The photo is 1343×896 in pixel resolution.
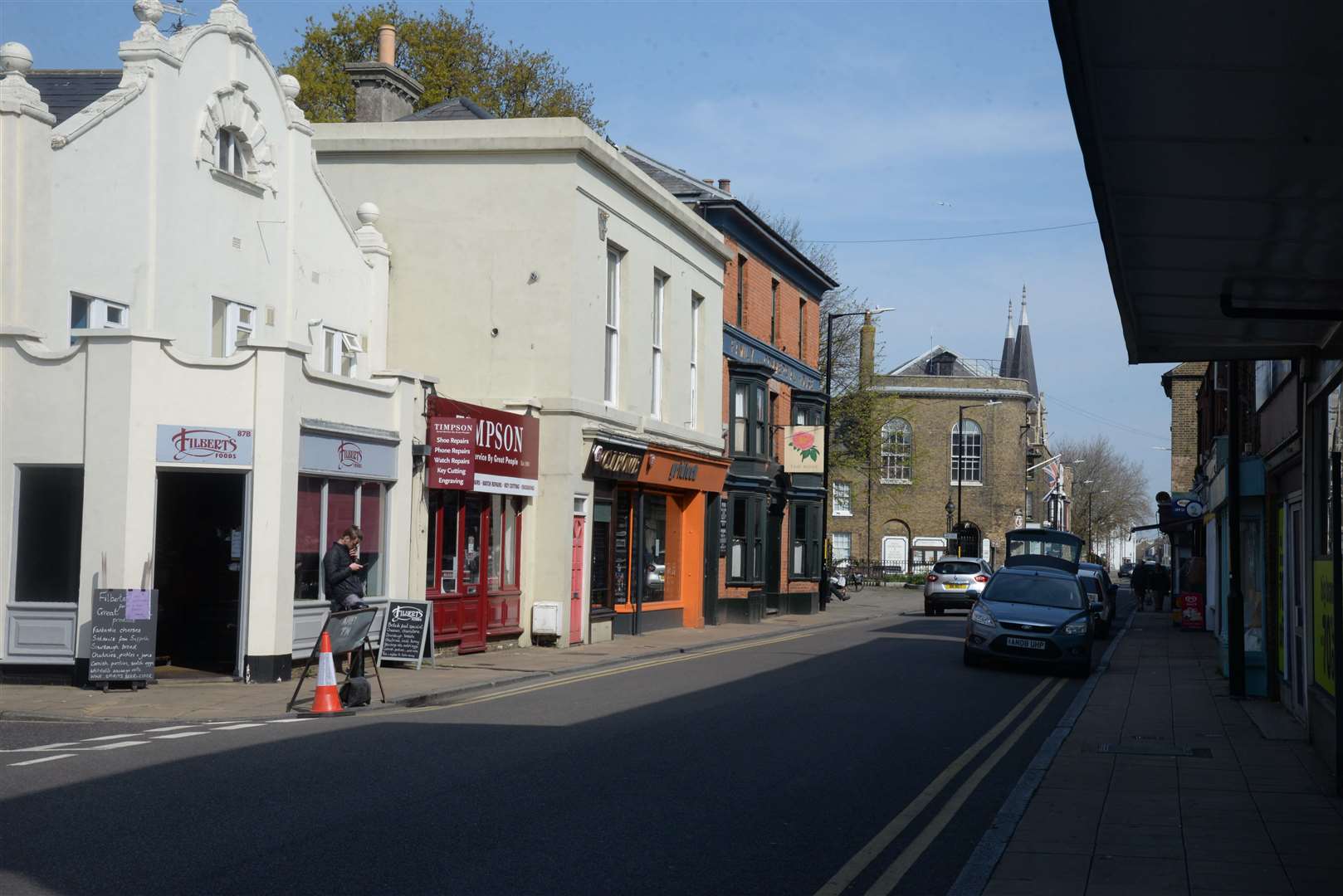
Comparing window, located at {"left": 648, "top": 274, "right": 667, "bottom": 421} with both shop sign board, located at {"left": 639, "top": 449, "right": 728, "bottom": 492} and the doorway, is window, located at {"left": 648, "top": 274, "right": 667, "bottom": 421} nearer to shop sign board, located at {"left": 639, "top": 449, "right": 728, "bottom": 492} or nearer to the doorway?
shop sign board, located at {"left": 639, "top": 449, "right": 728, "bottom": 492}

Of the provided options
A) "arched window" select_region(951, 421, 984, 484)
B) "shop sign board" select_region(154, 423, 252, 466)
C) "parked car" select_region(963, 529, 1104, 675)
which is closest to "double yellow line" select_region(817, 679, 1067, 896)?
"parked car" select_region(963, 529, 1104, 675)

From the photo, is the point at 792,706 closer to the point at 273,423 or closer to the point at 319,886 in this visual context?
the point at 273,423

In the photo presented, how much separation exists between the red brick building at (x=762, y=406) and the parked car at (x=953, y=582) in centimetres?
350

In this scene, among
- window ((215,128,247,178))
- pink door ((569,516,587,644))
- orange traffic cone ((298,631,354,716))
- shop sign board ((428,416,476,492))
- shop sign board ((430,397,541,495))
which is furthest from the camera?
pink door ((569,516,587,644))

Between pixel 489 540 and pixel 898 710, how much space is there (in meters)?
9.01

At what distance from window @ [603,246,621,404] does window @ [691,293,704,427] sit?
4813mm

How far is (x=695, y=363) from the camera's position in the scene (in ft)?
104

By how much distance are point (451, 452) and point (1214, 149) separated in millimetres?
14528

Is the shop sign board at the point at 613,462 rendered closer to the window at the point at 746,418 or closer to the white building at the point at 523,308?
the white building at the point at 523,308

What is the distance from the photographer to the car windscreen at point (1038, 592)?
22078 mm

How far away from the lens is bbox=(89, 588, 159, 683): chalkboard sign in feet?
50.2

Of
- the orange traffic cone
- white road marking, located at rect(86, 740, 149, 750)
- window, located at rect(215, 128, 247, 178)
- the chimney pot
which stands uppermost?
the chimney pot

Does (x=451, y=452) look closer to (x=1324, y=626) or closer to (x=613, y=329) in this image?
(x=613, y=329)

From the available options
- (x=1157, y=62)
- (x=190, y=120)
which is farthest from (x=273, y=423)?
(x=1157, y=62)
